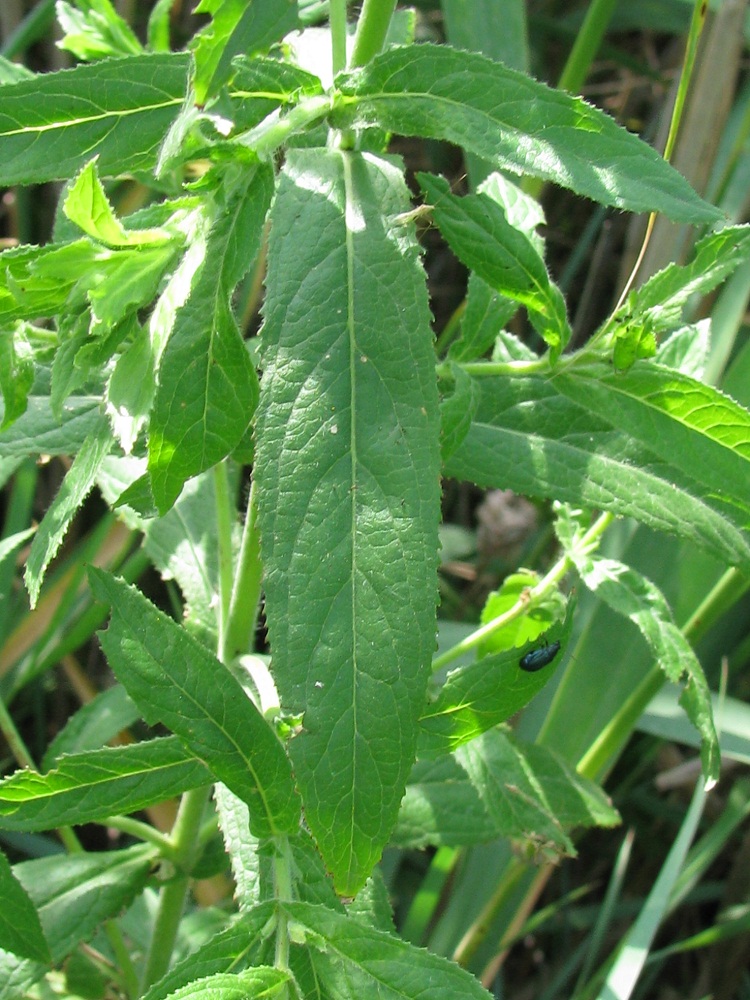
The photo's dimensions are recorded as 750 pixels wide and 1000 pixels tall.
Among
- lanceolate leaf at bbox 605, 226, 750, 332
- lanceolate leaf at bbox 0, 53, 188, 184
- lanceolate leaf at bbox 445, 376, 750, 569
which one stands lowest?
lanceolate leaf at bbox 445, 376, 750, 569

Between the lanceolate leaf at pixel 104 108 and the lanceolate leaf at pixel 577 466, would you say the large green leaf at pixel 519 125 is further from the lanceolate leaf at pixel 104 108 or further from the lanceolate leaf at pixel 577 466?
the lanceolate leaf at pixel 577 466

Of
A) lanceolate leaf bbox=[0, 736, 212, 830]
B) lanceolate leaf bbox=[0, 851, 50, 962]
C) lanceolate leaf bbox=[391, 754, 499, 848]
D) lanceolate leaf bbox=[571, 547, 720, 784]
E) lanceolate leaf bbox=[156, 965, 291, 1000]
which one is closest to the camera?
lanceolate leaf bbox=[156, 965, 291, 1000]

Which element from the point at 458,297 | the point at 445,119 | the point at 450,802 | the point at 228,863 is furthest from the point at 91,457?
the point at 458,297

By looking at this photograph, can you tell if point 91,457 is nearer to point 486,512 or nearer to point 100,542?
point 100,542

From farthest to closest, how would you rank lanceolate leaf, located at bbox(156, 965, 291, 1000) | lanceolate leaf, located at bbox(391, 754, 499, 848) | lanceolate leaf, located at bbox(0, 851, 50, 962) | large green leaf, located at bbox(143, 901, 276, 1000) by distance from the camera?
lanceolate leaf, located at bbox(391, 754, 499, 848), lanceolate leaf, located at bbox(0, 851, 50, 962), large green leaf, located at bbox(143, 901, 276, 1000), lanceolate leaf, located at bbox(156, 965, 291, 1000)

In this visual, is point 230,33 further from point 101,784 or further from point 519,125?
point 101,784

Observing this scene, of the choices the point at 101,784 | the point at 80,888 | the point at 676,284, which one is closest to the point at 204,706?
the point at 101,784

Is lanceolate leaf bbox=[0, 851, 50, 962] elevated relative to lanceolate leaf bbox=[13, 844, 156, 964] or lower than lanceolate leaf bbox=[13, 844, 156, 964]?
elevated

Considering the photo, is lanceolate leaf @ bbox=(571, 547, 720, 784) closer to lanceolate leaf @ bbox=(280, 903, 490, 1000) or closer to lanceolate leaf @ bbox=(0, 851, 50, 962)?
lanceolate leaf @ bbox=(280, 903, 490, 1000)

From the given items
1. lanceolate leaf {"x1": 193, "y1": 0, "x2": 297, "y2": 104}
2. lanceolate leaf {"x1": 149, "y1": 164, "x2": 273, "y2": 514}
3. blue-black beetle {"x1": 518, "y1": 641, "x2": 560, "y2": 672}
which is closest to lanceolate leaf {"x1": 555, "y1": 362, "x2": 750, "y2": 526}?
blue-black beetle {"x1": 518, "y1": 641, "x2": 560, "y2": 672}
